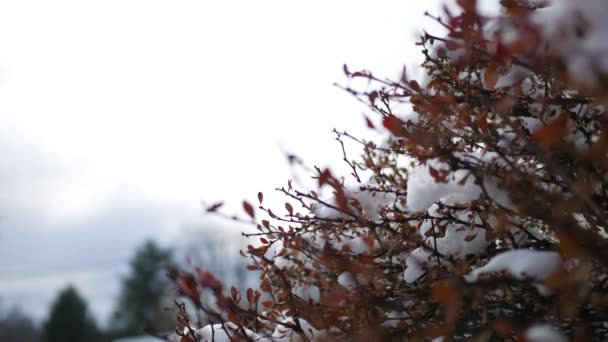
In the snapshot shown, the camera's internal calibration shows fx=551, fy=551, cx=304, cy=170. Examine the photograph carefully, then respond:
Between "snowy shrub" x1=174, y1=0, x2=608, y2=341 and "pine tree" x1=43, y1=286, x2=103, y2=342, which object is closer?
"snowy shrub" x1=174, y1=0, x2=608, y2=341

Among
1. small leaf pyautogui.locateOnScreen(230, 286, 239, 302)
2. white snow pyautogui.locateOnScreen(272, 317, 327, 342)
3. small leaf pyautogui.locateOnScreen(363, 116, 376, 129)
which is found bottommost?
white snow pyautogui.locateOnScreen(272, 317, 327, 342)

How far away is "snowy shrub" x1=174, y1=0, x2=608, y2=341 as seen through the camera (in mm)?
1155

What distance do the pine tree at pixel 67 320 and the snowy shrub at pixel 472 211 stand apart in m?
24.7

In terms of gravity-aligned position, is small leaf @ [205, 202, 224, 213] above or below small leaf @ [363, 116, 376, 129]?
below

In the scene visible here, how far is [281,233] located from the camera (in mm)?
2041

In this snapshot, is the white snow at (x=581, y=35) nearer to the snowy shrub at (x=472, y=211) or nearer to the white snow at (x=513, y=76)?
the snowy shrub at (x=472, y=211)

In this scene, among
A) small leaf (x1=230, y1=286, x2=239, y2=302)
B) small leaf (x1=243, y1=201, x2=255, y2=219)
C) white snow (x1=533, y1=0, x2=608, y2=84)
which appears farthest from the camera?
small leaf (x1=230, y1=286, x2=239, y2=302)

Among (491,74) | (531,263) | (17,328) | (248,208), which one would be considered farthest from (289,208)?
(17,328)

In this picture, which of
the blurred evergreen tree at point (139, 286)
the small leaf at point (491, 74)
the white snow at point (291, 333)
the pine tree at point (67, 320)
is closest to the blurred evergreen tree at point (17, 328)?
the blurred evergreen tree at point (139, 286)

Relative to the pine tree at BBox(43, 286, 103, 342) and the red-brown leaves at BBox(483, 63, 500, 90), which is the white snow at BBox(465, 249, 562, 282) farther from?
the pine tree at BBox(43, 286, 103, 342)

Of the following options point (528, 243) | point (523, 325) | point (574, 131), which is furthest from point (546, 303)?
point (574, 131)

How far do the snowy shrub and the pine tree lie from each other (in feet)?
81.0

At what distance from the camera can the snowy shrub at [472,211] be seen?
1.16 metres

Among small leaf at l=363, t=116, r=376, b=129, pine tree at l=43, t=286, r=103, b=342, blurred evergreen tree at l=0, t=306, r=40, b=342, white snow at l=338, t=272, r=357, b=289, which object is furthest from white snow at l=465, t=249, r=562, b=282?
blurred evergreen tree at l=0, t=306, r=40, b=342
